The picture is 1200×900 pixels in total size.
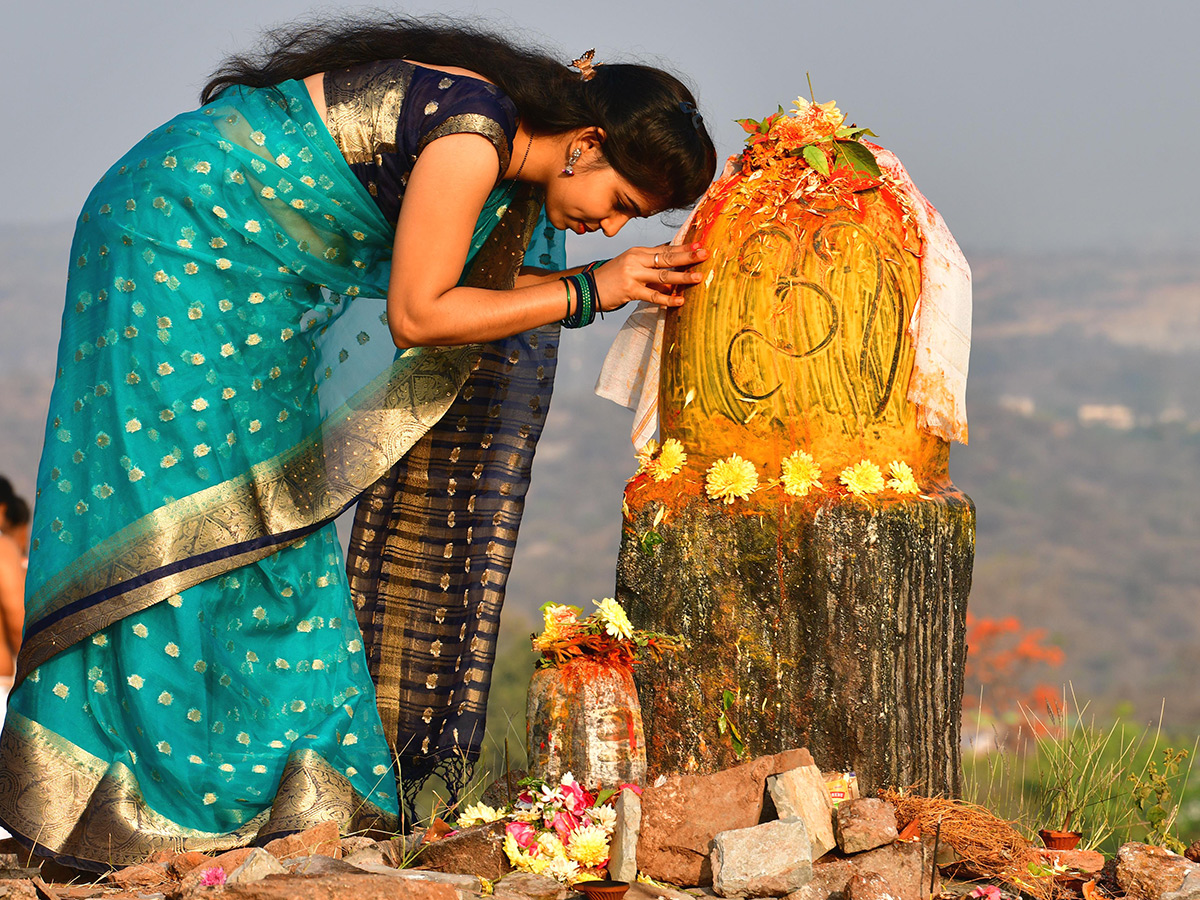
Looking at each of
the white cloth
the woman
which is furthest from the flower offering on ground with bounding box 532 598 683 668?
→ the white cloth

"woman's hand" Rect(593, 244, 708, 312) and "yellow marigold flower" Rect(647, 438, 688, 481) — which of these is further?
"yellow marigold flower" Rect(647, 438, 688, 481)

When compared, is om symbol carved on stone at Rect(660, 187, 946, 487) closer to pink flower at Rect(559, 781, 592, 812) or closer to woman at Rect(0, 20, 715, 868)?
woman at Rect(0, 20, 715, 868)

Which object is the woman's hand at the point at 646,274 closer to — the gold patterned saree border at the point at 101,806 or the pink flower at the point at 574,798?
the pink flower at the point at 574,798

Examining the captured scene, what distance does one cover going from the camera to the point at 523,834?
8.16ft

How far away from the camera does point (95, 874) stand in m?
2.73

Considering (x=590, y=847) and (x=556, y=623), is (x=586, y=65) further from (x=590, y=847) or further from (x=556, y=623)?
(x=590, y=847)

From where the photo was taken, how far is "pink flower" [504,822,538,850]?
97.5 inches

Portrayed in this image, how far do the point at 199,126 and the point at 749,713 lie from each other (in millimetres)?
2062

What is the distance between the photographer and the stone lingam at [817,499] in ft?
9.07

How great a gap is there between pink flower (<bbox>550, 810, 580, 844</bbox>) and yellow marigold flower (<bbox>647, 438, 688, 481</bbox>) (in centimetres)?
91

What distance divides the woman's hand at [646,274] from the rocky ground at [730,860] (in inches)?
46.6

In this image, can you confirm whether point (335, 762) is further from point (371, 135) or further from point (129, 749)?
point (371, 135)

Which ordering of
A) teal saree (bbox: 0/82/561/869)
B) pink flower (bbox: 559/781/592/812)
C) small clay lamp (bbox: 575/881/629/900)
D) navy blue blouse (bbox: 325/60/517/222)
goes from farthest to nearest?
teal saree (bbox: 0/82/561/869) → navy blue blouse (bbox: 325/60/517/222) → pink flower (bbox: 559/781/592/812) → small clay lamp (bbox: 575/881/629/900)

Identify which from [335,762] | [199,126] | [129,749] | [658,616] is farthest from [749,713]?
[199,126]
